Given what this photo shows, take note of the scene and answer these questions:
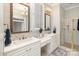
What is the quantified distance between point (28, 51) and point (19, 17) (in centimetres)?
59

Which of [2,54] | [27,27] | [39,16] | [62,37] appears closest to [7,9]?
[27,27]

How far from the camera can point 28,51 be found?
155cm

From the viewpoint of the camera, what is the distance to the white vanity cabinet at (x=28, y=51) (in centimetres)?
140

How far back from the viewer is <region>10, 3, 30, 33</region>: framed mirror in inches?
62.0

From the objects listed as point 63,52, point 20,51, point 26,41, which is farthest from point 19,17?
point 63,52

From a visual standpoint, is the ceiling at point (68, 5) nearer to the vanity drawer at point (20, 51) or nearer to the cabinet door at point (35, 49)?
the cabinet door at point (35, 49)

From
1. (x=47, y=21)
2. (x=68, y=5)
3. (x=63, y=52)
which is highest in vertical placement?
(x=68, y=5)

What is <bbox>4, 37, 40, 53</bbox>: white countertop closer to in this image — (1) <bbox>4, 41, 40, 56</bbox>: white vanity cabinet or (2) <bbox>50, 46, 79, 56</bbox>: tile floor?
(1) <bbox>4, 41, 40, 56</bbox>: white vanity cabinet

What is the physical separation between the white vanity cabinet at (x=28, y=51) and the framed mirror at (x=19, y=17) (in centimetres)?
31

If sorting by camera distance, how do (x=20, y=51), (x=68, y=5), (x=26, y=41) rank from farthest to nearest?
1. (x=26, y=41)
2. (x=68, y=5)
3. (x=20, y=51)

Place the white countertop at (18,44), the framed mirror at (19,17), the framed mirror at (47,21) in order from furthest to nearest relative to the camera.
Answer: the framed mirror at (47,21) → the framed mirror at (19,17) → the white countertop at (18,44)

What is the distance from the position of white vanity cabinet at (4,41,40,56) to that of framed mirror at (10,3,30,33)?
0.31 meters

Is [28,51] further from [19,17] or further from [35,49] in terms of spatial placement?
[19,17]

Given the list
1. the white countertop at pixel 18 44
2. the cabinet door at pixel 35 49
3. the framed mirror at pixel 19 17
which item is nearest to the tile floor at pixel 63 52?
the cabinet door at pixel 35 49
